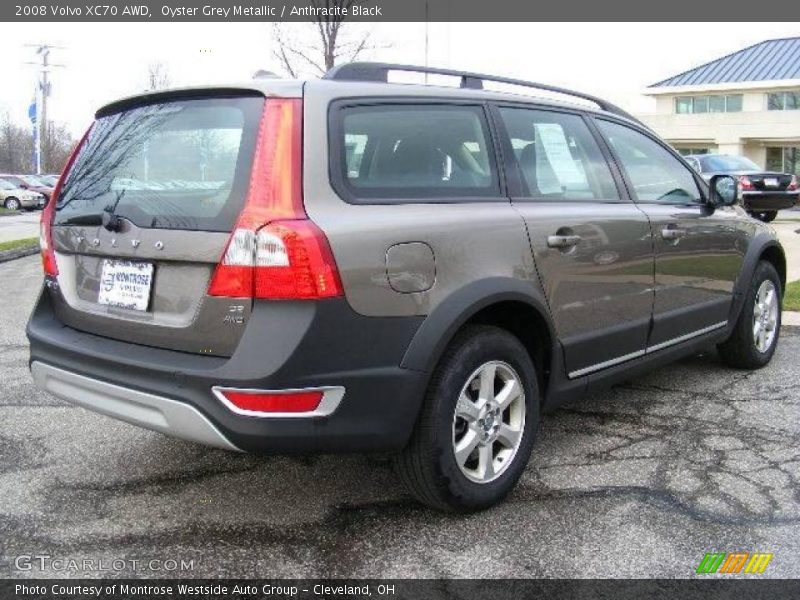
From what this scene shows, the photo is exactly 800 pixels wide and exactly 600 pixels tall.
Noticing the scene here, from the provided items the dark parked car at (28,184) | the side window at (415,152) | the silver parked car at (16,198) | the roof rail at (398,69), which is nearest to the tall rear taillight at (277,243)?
the side window at (415,152)

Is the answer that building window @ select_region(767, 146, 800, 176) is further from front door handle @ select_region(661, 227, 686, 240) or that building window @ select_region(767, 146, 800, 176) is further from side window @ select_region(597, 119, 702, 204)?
front door handle @ select_region(661, 227, 686, 240)

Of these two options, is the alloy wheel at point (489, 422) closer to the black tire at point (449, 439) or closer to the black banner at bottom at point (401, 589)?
the black tire at point (449, 439)

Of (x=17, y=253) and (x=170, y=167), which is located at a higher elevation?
(x=170, y=167)

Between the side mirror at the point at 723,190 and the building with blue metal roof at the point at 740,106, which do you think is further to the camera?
the building with blue metal roof at the point at 740,106

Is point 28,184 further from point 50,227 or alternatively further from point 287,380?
point 287,380

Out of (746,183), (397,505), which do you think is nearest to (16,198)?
(746,183)

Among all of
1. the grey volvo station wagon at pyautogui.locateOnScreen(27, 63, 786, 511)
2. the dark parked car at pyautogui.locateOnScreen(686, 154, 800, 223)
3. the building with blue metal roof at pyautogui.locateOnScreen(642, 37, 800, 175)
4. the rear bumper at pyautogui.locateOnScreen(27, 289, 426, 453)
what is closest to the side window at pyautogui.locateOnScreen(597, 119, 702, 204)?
the grey volvo station wagon at pyautogui.locateOnScreen(27, 63, 786, 511)

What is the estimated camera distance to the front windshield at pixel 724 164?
18.8 meters

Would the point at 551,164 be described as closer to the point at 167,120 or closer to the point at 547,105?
the point at 547,105

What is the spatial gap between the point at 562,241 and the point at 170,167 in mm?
1644

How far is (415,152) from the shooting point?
3.09 metres

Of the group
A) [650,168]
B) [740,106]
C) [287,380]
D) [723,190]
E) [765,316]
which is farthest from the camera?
[740,106]

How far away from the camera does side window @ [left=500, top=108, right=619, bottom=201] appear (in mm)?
3512

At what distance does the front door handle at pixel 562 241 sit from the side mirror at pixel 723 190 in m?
1.69
